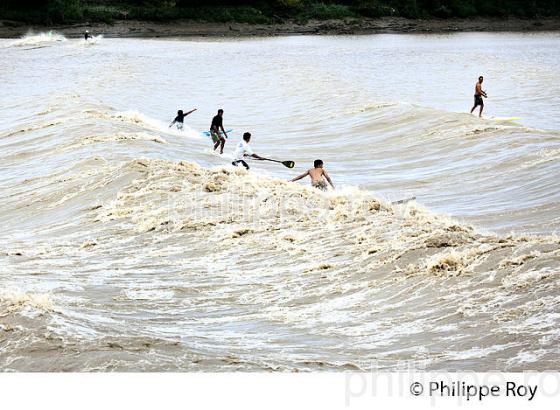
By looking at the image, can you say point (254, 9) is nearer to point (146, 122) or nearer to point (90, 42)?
point (90, 42)

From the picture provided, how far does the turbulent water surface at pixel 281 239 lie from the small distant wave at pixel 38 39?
110 ft

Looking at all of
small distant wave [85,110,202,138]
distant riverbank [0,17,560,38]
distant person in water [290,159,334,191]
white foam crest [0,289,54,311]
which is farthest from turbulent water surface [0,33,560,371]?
distant riverbank [0,17,560,38]

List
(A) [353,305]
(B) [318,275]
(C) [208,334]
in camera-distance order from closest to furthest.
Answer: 1. (C) [208,334]
2. (A) [353,305]
3. (B) [318,275]

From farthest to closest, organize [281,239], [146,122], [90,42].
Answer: [90,42]
[146,122]
[281,239]

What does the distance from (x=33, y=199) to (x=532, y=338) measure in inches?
453

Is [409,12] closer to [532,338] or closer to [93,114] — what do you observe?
[93,114]

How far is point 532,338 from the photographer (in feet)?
30.7

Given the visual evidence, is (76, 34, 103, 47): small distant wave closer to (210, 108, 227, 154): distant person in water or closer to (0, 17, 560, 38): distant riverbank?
(0, 17, 560, 38): distant riverbank

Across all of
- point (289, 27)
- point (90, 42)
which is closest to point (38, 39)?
point (90, 42)

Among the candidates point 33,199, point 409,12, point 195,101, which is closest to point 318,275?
point 33,199

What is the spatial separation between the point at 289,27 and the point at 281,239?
69.1 m

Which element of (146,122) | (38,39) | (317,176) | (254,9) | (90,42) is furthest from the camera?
(254,9)

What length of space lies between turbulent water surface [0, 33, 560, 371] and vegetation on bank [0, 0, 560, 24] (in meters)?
44.7

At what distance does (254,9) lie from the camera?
272 ft
